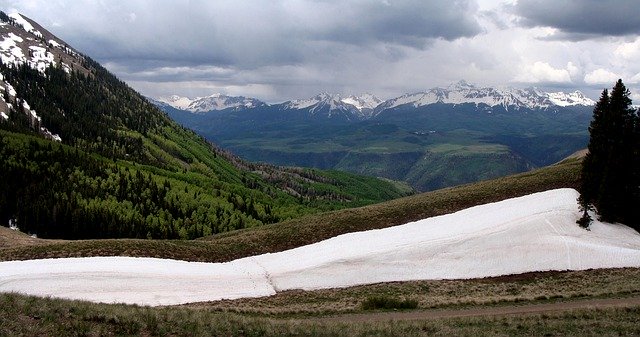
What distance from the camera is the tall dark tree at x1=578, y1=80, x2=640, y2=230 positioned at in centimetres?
5278

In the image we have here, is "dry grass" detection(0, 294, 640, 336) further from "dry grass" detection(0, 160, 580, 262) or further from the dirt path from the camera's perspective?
"dry grass" detection(0, 160, 580, 262)

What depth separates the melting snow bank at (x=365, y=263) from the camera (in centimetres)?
4169

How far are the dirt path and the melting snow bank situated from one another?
42.5 feet

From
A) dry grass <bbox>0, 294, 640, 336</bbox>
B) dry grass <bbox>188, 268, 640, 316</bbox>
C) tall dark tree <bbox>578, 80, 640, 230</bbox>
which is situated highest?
tall dark tree <bbox>578, 80, 640, 230</bbox>

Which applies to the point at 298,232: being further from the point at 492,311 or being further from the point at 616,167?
the point at 616,167

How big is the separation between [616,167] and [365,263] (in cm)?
2980

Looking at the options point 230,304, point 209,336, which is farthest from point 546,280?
point 209,336

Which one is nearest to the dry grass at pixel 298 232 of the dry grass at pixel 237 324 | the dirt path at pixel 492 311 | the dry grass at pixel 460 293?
the dry grass at pixel 460 293

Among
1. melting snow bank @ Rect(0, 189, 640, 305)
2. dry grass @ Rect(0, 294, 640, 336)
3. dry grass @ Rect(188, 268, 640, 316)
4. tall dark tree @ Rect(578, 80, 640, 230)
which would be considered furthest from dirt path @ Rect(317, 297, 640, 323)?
tall dark tree @ Rect(578, 80, 640, 230)

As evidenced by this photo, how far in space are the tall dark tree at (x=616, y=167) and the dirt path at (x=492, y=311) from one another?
22894mm

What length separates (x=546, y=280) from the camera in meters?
41.7

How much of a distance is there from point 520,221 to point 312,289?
82.2ft

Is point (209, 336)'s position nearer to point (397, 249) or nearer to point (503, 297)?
point (503, 297)

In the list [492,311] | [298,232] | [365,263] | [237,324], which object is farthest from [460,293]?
[298,232]
